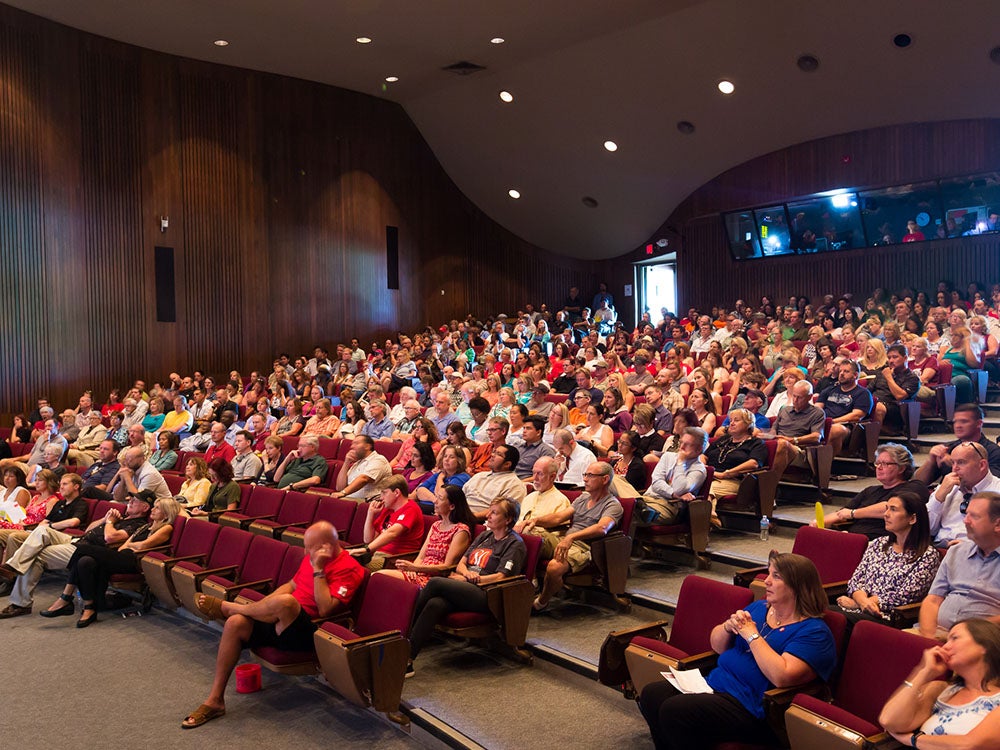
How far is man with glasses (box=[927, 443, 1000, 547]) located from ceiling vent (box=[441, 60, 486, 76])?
383 inches

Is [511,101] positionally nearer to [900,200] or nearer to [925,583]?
[900,200]

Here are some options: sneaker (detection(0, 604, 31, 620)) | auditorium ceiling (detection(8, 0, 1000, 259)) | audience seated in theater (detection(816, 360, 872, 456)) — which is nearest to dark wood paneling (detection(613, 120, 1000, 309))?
auditorium ceiling (detection(8, 0, 1000, 259))

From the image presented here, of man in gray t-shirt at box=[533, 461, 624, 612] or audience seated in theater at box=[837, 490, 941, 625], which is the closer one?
audience seated in theater at box=[837, 490, 941, 625]

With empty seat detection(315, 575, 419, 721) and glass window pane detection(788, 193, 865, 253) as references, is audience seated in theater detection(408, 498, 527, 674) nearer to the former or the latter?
empty seat detection(315, 575, 419, 721)

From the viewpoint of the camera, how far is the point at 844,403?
578 centimetres

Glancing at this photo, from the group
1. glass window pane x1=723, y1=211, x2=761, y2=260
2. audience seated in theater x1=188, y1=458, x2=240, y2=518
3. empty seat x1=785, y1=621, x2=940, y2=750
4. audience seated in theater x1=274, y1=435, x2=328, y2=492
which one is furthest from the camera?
glass window pane x1=723, y1=211, x2=761, y2=260

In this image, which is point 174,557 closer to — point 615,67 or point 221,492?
point 221,492

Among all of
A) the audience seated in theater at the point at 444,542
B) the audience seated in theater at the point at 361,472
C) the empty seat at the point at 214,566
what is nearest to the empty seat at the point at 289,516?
the audience seated in theater at the point at 361,472

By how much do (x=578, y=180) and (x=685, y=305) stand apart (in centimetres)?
251

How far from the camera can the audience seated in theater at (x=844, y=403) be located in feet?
18.0

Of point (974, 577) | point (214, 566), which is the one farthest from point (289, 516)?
point (974, 577)

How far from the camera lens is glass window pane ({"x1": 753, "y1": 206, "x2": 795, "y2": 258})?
1184 cm

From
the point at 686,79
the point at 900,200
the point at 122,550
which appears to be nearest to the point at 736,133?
the point at 686,79

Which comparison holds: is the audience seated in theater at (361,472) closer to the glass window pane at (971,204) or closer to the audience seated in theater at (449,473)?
the audience seated in theater at (449,473)
